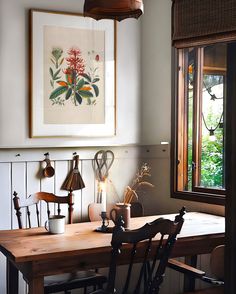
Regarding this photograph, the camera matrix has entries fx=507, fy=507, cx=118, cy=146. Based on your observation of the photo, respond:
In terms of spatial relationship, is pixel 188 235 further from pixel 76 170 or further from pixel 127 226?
pixel 76 170

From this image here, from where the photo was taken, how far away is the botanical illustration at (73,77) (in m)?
3.62

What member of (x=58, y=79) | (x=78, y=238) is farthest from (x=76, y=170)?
(x=78, y=238)

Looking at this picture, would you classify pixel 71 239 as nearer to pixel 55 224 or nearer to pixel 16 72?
pixel 55 224

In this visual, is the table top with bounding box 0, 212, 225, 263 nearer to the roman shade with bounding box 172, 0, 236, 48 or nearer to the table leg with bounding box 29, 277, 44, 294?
the table leg with bounding box 29, 277, 44, 294

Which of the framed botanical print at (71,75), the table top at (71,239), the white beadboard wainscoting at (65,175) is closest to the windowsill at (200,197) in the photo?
the table top at (71,239)

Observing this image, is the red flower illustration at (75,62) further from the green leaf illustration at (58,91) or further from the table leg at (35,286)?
the table leg at (35,286)

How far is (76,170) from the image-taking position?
370 centimetres

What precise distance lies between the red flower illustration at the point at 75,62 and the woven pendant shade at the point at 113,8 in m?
1.03

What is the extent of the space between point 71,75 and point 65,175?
729 millimetres

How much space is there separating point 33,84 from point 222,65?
1317 mm

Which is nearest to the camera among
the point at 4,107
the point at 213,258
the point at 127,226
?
the point at 213,258

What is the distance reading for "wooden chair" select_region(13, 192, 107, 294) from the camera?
3006 millimetres

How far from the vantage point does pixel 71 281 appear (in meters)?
3.06

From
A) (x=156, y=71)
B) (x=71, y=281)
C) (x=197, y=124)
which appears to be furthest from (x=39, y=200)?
(x=156, y=71)
